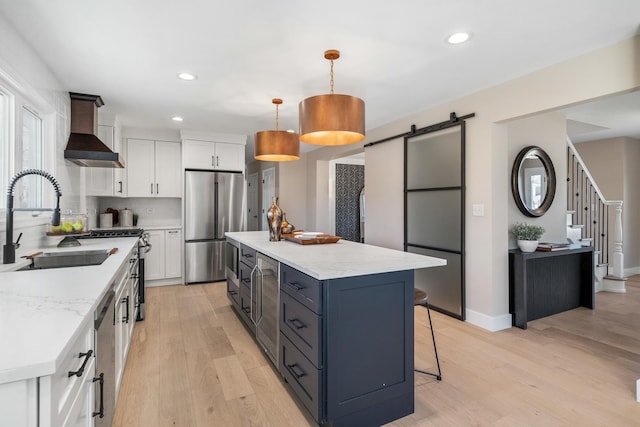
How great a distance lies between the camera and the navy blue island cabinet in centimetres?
167

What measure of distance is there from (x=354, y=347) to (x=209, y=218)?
13.1 ft

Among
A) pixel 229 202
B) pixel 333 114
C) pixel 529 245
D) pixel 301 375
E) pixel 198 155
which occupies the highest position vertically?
pixel 198 155

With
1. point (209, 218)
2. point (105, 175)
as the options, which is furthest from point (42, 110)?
point (209, 218)

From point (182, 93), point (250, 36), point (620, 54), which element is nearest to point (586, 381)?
point (620, 54)

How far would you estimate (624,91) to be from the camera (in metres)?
2.35

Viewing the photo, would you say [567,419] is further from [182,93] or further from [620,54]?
[182,93]

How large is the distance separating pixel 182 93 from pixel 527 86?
10.8 feet

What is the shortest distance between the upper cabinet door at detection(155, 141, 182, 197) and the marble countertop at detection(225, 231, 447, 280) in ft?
10.4

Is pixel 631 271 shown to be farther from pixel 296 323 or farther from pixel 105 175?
pixel 105 175

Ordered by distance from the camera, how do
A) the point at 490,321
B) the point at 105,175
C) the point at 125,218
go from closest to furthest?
the point at 490,321 < the point at 105,175 < the point at 125,218

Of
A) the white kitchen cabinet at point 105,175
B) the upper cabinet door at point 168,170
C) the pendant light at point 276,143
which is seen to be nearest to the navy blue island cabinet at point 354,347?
the pendant light at point 276,143

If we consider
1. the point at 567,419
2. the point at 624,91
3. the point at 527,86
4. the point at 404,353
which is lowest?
the point at 567,419

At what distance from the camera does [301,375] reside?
189 centimetres

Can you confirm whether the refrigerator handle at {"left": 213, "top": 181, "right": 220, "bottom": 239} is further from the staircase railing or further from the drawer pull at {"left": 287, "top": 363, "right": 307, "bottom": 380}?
the staircase railing
